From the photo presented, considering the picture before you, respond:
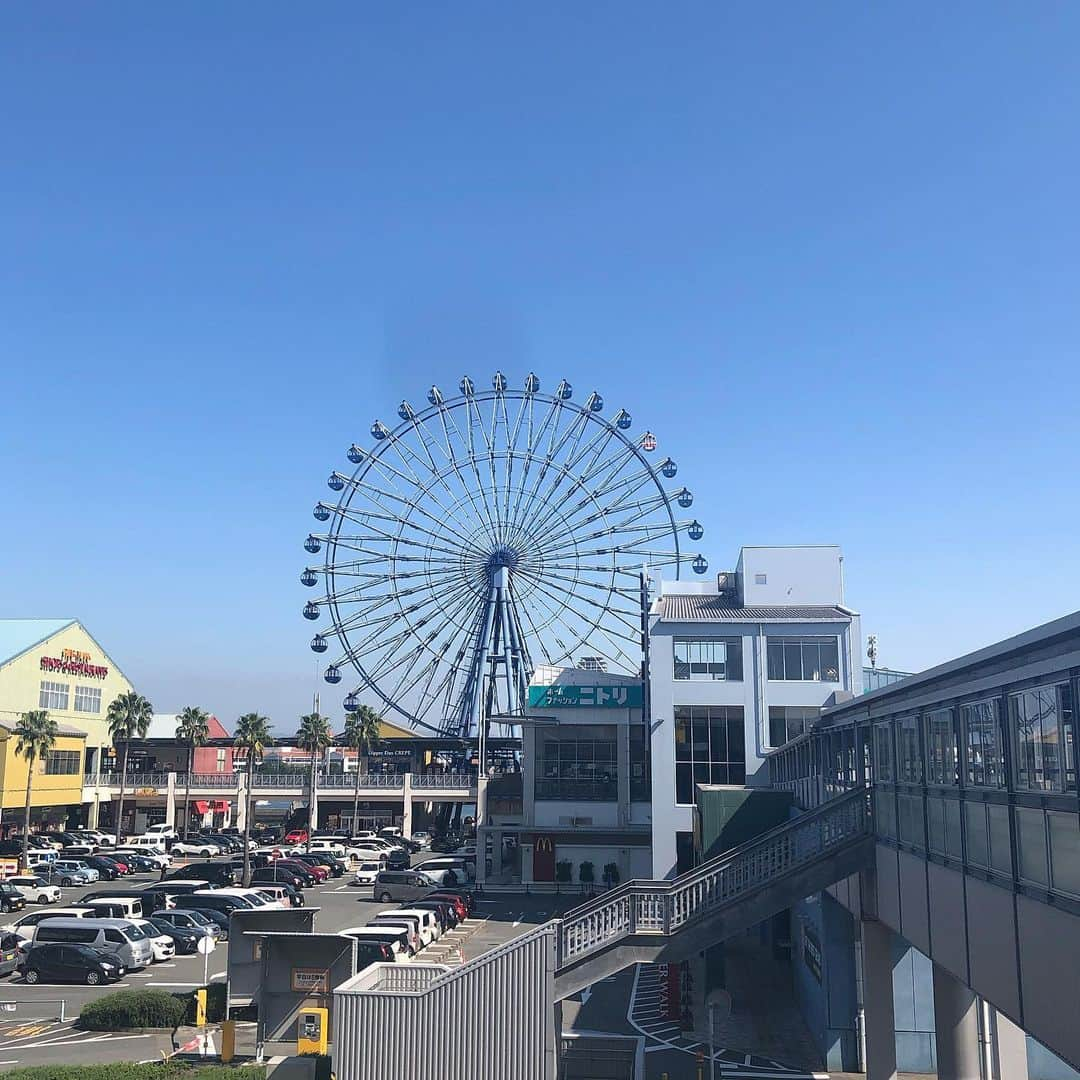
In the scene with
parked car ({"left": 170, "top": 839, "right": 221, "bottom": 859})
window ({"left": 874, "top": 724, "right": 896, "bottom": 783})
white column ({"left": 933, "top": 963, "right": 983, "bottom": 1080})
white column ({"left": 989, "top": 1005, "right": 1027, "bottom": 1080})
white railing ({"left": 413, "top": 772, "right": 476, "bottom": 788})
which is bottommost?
parked car ({"left": 170, "top": 839, "right": 221, "bottom": 859})

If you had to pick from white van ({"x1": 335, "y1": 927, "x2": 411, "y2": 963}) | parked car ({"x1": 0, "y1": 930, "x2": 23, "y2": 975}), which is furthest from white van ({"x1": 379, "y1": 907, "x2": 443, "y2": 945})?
parked car ({"x1": 0, "y1": 930, "x2": 23, "y2": 975})

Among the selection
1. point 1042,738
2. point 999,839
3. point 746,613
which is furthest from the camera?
point 746,613

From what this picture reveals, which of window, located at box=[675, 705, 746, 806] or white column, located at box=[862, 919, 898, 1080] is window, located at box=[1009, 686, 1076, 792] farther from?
A: window, located at box=[675, 705, 746, 806]

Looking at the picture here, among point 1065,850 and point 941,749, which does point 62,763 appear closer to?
point 941,749

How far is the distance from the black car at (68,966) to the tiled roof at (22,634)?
1908 inches

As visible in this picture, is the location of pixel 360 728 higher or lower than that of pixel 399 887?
higher

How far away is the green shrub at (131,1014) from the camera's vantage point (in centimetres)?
2623

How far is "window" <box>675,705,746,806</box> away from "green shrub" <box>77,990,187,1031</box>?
21568 millimetres

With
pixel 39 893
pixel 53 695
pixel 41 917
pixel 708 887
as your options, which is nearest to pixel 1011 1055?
pixel 708 887

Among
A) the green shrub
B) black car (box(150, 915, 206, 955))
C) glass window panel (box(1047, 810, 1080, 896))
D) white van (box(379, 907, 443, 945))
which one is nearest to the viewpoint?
glass window panel (box(1047, 810, 1080, 896))

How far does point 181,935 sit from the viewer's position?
37281mm

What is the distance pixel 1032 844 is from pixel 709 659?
32.0 m

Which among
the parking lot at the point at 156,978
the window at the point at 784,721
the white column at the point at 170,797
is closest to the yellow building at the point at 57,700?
the white column at the point at 170,797

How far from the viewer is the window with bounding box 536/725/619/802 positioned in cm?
5716
